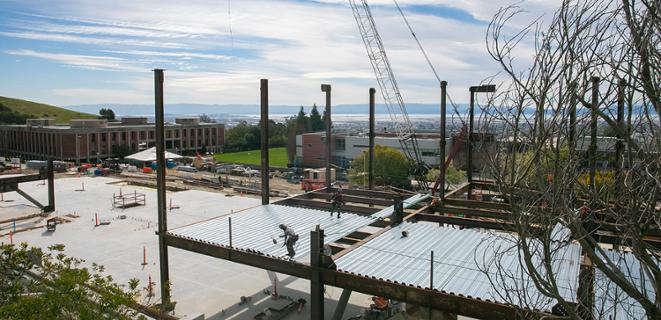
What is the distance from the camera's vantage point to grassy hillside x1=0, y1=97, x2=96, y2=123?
152 meters

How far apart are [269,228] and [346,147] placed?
65.0m

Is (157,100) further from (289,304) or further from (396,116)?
(396,116)

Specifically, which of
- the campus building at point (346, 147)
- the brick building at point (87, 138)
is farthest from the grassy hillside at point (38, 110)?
the campus building at point (346, 147)

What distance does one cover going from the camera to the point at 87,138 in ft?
268

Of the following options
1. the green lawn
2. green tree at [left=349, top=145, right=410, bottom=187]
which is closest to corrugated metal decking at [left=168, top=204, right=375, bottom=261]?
green tree at [left=349, top=145, right=410, bottom=187]

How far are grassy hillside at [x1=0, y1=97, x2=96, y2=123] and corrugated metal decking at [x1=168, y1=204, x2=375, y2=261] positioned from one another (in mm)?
154627

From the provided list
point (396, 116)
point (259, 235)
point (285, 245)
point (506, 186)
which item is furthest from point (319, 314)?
point (396, 116)

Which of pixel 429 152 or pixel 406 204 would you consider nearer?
pixel 406 204

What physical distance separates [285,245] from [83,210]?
27.1 m

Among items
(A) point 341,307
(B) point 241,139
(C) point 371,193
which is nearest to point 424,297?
(A) point 341,307

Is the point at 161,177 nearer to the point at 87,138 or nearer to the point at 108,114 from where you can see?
the point at 87,138

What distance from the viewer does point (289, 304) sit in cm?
1727

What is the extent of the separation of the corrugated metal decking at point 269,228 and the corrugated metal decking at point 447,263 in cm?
158

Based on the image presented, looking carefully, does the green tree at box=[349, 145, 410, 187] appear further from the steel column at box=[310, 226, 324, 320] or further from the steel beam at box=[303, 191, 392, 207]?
the steel column at box=[310, 226, 324, 320]
